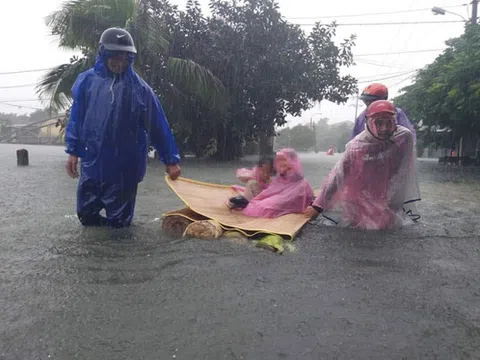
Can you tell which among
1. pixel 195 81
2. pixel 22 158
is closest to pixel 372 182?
pixel 195 81

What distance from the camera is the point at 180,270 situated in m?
2.89

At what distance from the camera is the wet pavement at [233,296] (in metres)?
1.95

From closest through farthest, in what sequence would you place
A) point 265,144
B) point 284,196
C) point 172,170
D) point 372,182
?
1. point 172,170
2. point 372,182
3. point 284,196
4. point 265,144

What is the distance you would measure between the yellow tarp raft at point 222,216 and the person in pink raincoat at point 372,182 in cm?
46

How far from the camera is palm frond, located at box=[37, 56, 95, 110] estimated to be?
39.6 ft

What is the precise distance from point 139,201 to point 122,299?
3784mm

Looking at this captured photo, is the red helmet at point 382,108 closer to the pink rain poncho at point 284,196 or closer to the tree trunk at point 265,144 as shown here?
the pink rain poncho at point 284,196

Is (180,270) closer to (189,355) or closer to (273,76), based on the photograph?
(189,355)

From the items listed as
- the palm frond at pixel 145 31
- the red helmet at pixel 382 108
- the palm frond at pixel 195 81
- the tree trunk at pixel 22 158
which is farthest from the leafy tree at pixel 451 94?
the tree trunk at pixel 22 158

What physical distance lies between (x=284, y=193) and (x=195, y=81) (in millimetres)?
9161

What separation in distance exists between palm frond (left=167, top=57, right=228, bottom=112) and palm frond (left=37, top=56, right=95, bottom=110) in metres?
2.32

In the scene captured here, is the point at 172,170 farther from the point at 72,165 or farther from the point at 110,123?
the point at 72,165

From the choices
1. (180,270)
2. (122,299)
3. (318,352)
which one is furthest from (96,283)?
(318,352)

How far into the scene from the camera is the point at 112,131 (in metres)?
3.79
